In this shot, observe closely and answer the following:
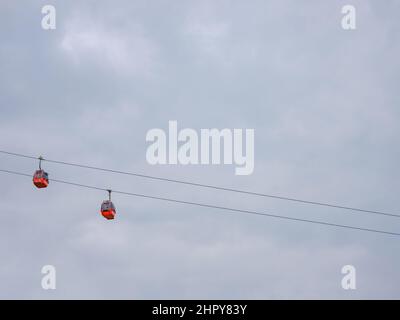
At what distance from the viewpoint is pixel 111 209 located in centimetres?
4019

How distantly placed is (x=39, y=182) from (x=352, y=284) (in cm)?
1697
